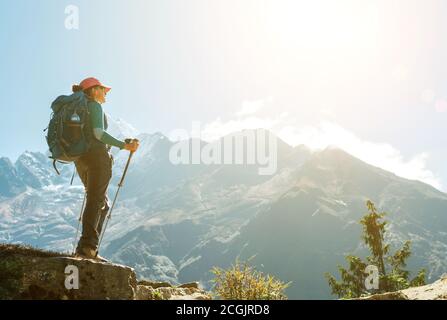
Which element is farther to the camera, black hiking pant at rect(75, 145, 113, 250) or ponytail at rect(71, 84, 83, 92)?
ponytail at rect(71, 84, 83, 92)

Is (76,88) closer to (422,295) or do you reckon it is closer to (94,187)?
(94,187)

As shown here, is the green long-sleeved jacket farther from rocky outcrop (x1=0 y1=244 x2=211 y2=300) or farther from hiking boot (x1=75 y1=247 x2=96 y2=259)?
rocky outcrop (x1=0 y1=244 x2=211 y2=300)

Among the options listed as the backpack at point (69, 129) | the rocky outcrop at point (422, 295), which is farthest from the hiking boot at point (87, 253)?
the rocky outcrop at point (422, 295)

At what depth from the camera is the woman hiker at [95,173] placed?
7.85m

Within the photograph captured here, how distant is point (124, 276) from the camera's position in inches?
276

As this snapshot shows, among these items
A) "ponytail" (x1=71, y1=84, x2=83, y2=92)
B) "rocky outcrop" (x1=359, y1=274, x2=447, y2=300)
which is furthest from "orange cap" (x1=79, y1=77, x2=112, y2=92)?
"rocky outcrop" (x1=359, y1=274, x2=447, y2=300)

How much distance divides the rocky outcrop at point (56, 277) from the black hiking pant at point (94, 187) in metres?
0.92

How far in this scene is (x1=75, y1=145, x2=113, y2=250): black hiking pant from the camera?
7.91m

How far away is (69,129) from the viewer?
26.0 ft

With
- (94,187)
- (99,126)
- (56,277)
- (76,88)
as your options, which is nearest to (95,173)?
(94,187)

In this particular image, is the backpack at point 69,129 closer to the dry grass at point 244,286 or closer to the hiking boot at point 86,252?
the hiking boot at point 86,252
